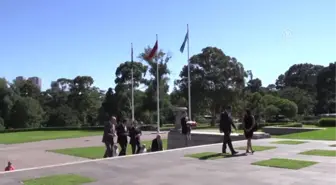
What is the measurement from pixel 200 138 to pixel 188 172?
1257 centimetres

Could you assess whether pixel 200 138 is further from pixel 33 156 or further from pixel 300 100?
A: pixel 300 100

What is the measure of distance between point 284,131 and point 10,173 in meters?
20.7

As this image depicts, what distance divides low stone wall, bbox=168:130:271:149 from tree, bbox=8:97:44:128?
52.0m

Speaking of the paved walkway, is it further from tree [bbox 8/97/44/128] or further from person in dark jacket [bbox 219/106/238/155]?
tree [bbox 8/97/44/128]

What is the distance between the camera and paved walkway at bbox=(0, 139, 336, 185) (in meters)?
9.15

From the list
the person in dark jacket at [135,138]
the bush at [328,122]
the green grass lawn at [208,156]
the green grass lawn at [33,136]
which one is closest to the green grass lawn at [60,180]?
the green grass lawn at [208,156]

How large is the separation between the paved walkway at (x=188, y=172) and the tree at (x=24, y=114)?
6181cm

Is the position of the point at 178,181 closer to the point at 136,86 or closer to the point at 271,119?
the point at 271,119

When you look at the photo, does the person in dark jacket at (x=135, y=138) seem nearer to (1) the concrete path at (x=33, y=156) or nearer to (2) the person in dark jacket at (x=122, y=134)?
(2) the person in dark jacket at (x=122, y=134)

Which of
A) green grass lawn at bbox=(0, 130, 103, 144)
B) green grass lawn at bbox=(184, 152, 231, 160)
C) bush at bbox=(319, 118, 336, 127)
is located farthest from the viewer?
green grass lawn at bbox=(0, 130, 103, 144)

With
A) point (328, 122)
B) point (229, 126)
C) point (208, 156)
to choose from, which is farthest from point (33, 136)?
point (229, 126)

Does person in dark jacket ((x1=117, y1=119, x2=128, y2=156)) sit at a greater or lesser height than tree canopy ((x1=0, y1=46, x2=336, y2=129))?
lesser

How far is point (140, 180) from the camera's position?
945 cm

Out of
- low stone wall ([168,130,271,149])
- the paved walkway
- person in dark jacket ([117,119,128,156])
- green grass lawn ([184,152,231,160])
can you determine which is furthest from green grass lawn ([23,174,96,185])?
low stone wall ([168,130,271,149])
